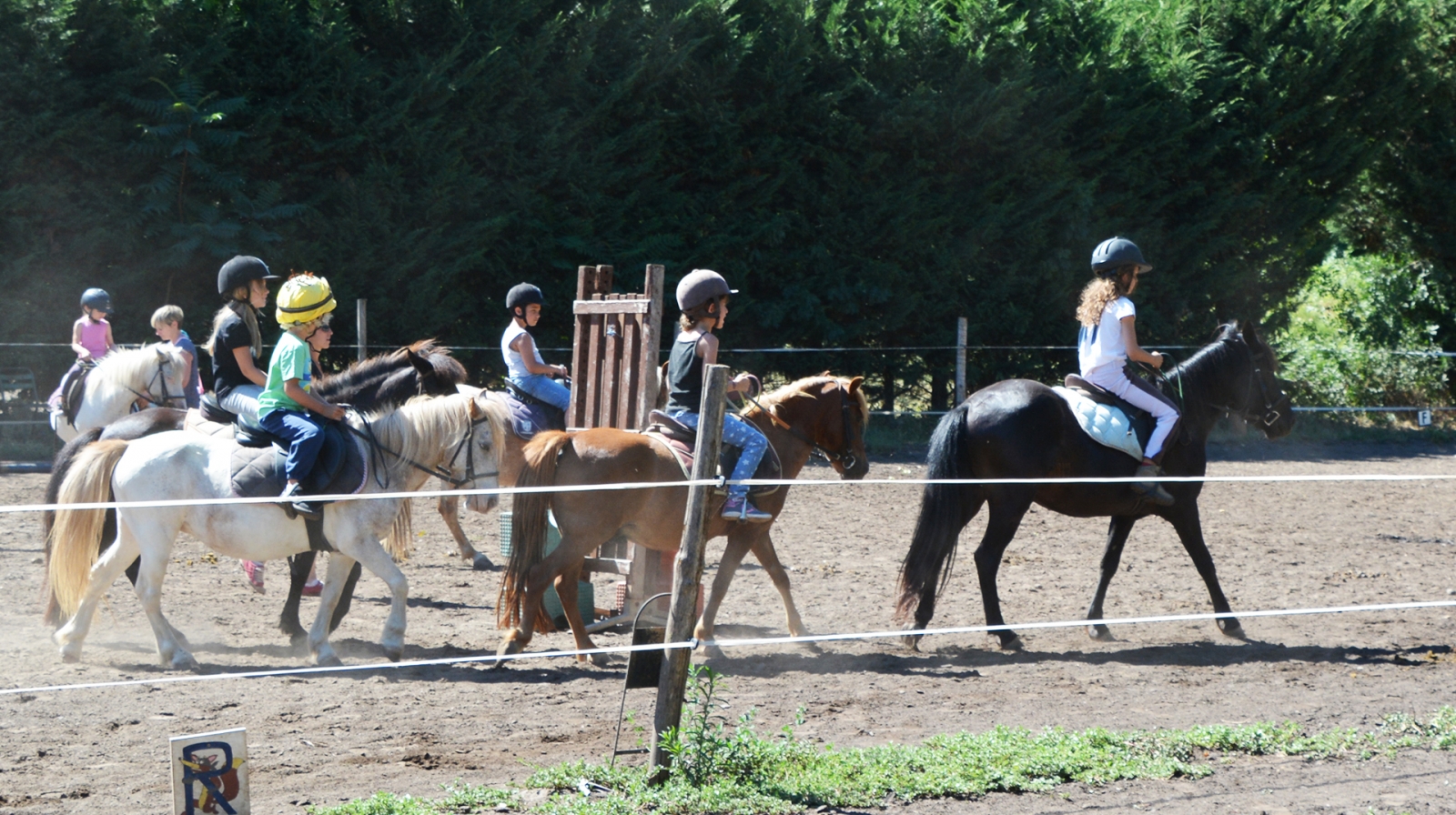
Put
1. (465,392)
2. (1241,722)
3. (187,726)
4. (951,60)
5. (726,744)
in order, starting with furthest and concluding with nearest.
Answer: (951,60)
(465,392)
(1241,722)
(187,726)
(726,744)

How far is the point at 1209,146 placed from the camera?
18.2 metres

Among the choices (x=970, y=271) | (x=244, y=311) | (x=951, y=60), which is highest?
(x=951, y=60)

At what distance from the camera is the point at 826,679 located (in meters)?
6.20

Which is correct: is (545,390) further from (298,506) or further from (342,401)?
(298,506)

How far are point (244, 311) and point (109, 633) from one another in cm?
211

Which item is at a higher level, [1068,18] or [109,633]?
[1068,18]

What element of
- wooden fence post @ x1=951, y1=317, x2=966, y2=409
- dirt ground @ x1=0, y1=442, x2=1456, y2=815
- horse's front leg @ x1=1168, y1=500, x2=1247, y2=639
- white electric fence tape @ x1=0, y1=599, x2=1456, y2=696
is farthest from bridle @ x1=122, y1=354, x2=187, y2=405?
wooden fence post @ x1=951, y1=317, x2=966, y2=409

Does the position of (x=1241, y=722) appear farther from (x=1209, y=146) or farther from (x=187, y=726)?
(x=1209, y=146)

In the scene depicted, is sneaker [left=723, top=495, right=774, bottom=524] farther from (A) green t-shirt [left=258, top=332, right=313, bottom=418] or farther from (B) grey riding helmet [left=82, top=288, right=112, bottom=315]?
(B) grey riding helmet [left=82, top=288, right=112, bottom=315]

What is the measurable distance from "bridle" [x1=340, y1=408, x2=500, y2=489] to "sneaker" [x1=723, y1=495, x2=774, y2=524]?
136 cm

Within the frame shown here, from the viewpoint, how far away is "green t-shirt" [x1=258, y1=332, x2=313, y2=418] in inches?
242

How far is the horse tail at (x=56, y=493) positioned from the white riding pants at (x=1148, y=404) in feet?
19.3

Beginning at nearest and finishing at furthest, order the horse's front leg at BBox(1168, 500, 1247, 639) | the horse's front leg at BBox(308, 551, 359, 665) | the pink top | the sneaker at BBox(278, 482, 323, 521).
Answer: the sneaker at BBox(278, 482, 323, 521), the horse's front leg at BBox(308, 551, 359, 665), the horse's front leg at BBox(1168, 500, 1247, 639), the pink top

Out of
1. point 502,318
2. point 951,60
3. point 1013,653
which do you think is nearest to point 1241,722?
point 1013,653
